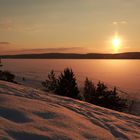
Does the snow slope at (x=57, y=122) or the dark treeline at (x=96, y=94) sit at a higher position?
the snow slope at (x=57, y=122)

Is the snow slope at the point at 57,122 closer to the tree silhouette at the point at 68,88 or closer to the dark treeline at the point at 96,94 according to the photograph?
the dark treeline at the point at 96,94

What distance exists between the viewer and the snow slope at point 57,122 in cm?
555

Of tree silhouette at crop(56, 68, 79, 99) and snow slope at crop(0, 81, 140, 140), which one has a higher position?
snow slope at crop(0, 81, 140, 140)

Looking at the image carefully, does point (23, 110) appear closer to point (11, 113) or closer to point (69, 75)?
point (11, 113)

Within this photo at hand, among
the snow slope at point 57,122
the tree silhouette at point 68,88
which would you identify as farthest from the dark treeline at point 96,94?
the snow slope at point 57,122

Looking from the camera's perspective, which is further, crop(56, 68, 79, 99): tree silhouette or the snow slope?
crop(56, 68, 79, 99): tree silhouette

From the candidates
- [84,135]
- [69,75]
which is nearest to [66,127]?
[84,135]

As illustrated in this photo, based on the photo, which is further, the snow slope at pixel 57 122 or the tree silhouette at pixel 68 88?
the tree silhouette at pixel 68 88

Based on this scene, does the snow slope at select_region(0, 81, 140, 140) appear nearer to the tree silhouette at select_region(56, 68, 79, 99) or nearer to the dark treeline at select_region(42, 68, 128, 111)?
the dark treeline at select_region(42, 68, 128, 111)

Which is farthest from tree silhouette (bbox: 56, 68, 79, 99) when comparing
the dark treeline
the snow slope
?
the snow slope

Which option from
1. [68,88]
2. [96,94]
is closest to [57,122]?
[96,94]

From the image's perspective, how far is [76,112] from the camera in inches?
314

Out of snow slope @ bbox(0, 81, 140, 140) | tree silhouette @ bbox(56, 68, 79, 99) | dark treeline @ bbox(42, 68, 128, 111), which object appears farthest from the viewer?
tree silhouette @ bbox(56, 68, 79, 99)

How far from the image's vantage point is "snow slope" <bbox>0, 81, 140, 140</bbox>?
18.2 ft
